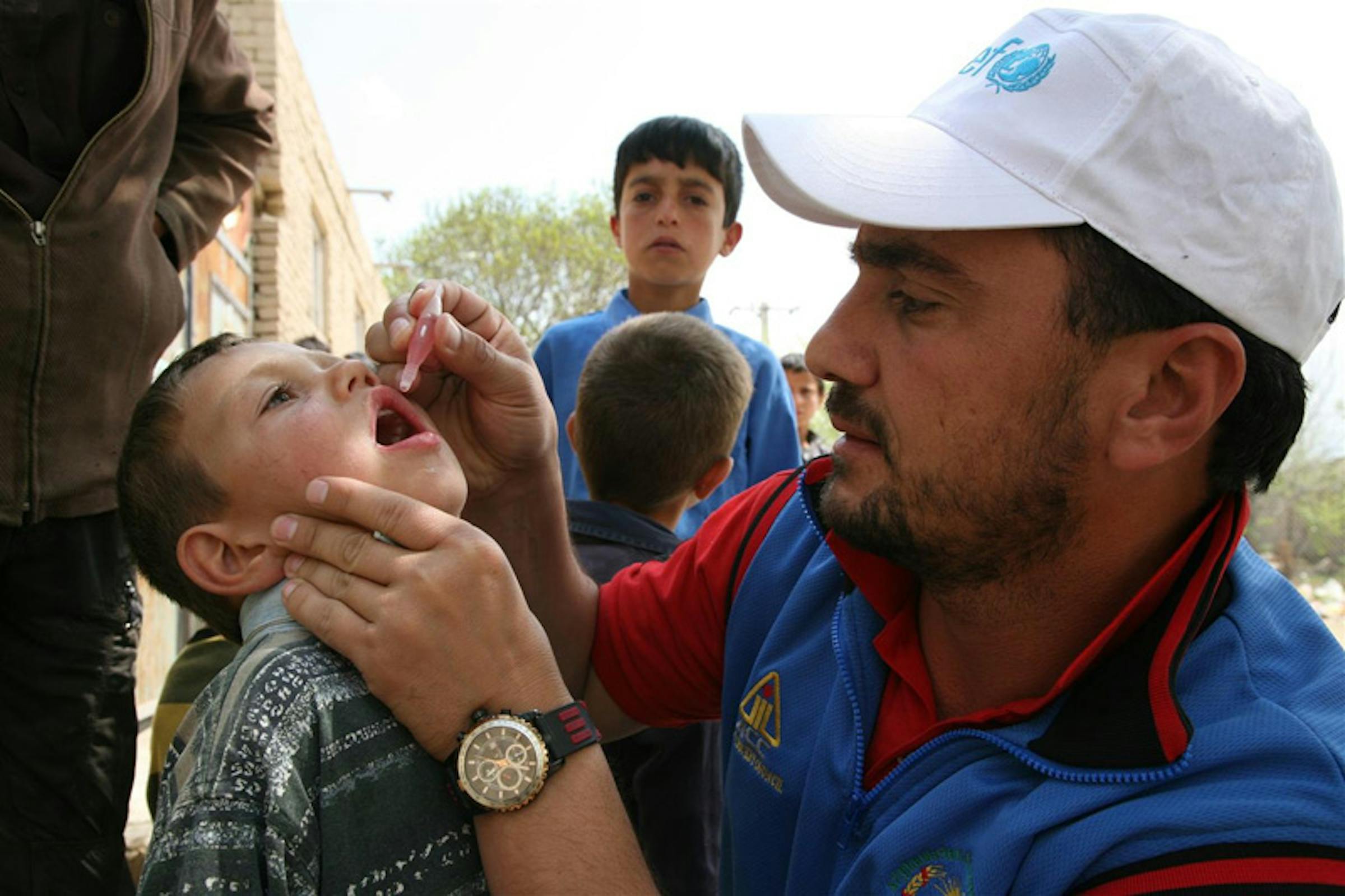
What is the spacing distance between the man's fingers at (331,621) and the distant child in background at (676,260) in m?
2.13

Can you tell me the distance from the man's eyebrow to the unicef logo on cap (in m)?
0.25

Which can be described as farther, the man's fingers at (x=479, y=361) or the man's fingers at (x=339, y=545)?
the man's fingers at (x=479, y=361)

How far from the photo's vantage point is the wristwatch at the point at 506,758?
1.38m

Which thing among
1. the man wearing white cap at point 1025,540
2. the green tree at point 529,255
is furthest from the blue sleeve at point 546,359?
the green tree at point 529,255

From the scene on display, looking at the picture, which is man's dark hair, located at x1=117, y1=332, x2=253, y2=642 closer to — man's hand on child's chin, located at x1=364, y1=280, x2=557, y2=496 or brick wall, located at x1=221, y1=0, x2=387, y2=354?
man's hand on child's chin, located at x1=364, y1=280, x2=557, y2=496

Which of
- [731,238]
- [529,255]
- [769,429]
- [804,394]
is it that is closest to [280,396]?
[769,429]

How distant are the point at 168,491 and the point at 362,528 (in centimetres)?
36

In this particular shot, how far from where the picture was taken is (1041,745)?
134 centimetres

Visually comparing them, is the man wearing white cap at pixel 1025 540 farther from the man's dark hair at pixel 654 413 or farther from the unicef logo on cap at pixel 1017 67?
the man's dark hair at pixel 654 413

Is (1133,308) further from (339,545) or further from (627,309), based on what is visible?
(627,309)

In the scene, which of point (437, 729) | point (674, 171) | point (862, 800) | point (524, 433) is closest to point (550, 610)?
point (524, 433)

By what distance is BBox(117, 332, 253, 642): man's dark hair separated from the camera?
62.7 inches

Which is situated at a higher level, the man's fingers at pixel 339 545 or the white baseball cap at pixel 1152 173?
the white baseball cap at pixel 1152 173

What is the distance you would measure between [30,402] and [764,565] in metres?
1.51
